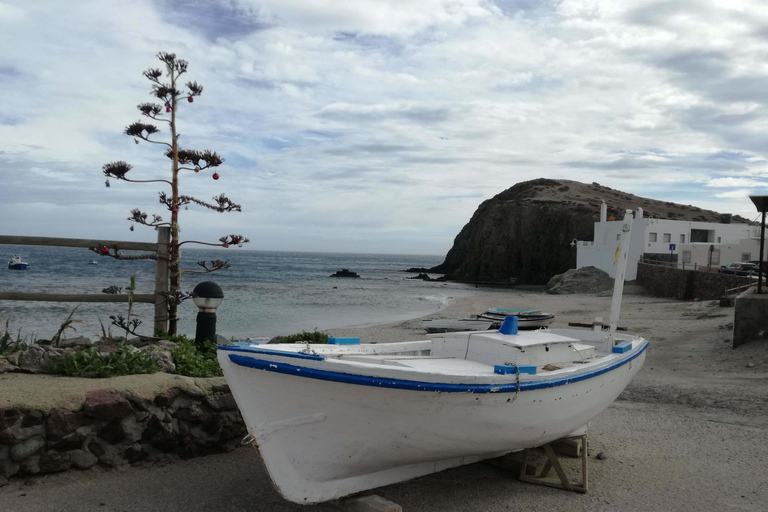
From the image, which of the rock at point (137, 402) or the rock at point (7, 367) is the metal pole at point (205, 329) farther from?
the rock at point (7, 367)

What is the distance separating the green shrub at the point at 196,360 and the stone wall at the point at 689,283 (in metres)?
25.7

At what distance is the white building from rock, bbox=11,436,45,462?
147ft

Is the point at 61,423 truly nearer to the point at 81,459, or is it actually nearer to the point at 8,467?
the point at 81,459

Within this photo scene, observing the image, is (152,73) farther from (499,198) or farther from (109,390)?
(499,198)

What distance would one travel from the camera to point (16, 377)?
5746 mm

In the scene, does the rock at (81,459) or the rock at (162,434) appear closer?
the rock at (81,459)

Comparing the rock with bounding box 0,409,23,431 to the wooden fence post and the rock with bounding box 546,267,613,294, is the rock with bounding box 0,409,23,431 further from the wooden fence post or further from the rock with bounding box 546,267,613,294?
the rock with bounding box 546,267,613,294

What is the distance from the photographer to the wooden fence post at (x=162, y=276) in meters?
8.20

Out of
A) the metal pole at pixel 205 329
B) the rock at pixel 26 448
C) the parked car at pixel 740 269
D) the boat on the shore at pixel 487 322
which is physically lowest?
the boat on the shore at pixel 487 322

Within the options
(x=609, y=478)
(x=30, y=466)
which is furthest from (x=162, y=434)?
(x=609, y=478)

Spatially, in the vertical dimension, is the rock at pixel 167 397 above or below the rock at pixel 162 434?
above

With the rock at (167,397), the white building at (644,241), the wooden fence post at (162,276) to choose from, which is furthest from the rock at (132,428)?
the white building at (644,241)

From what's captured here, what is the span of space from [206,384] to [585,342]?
5.21m

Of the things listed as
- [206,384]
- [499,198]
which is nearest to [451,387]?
[206,384]
